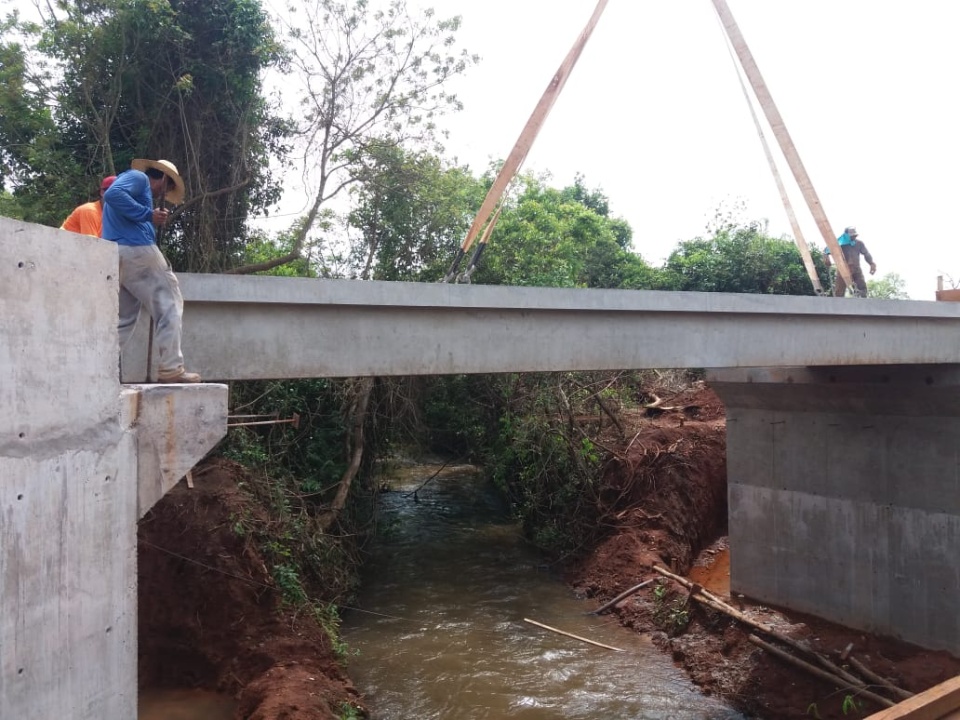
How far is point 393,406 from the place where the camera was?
14.8 m

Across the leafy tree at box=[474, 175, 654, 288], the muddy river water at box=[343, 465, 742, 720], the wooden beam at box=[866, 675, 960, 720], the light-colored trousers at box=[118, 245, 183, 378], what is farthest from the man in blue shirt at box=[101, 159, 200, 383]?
the leafy tree at box=[474, 175, 654, 288]

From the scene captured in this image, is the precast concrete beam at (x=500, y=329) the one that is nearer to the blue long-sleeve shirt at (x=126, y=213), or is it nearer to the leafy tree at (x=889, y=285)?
the blue long-sleeve shirt at (x=126, y=213)

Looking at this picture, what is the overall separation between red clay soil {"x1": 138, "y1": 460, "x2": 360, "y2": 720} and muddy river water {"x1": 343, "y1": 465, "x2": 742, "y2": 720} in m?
1.08

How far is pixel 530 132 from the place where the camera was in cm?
747

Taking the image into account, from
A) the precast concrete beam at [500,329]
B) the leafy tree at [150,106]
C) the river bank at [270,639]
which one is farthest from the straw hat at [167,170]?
the leafy tree at [150,106]

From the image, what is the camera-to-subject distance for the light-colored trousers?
14.9ft

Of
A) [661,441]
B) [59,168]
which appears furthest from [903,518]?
[59,168]

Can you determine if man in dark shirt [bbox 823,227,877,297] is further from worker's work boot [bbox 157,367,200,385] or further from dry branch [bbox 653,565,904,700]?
worker's work boot [bbox 157,367,200,385]

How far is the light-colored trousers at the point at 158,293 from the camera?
4539 mm

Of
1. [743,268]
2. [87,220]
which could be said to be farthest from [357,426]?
[743,268]

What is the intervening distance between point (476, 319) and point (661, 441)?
445 inches

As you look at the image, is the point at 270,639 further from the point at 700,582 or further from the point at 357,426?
the point at 700,582

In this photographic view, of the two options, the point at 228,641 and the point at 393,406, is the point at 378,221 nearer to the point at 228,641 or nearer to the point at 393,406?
the point at 393,406

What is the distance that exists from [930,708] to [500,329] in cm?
433
